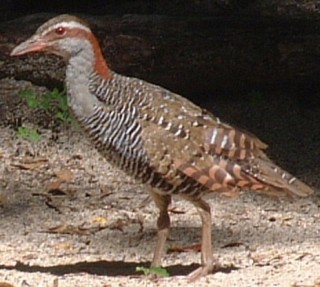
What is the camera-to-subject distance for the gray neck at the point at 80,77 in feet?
19.7

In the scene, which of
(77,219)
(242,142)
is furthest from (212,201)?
(242,142)

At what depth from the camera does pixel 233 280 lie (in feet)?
19.2

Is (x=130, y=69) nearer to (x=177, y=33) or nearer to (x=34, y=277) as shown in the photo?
(x=177, y=33)

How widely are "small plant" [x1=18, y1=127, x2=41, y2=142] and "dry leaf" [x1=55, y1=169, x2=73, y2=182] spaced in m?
0.52

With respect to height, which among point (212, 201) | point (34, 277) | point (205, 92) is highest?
point (205, 92)

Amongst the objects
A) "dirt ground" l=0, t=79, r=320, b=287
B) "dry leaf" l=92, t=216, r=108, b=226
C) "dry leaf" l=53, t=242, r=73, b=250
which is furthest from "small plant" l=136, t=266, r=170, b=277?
"dry leaf" l=92, t=216, r=108, b=226

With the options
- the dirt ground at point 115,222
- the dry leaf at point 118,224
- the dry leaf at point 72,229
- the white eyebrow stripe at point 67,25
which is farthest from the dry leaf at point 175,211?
the white eyebrow stripe at point 67,25

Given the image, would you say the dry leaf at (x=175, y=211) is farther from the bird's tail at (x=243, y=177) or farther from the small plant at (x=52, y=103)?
Result: the small plant at (x=52, y=103)

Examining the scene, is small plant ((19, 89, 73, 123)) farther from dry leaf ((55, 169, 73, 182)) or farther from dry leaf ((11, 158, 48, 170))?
dry leaf ((55, 169, 73, 182))

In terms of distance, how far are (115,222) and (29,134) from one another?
167 centimetres

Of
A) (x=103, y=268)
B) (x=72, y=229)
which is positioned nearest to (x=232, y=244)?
(x=103, y=268)

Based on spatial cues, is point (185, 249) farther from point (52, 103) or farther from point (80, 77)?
point (52, 103)

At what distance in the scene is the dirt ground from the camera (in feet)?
19.9

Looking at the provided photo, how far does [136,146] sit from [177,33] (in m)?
3.18
